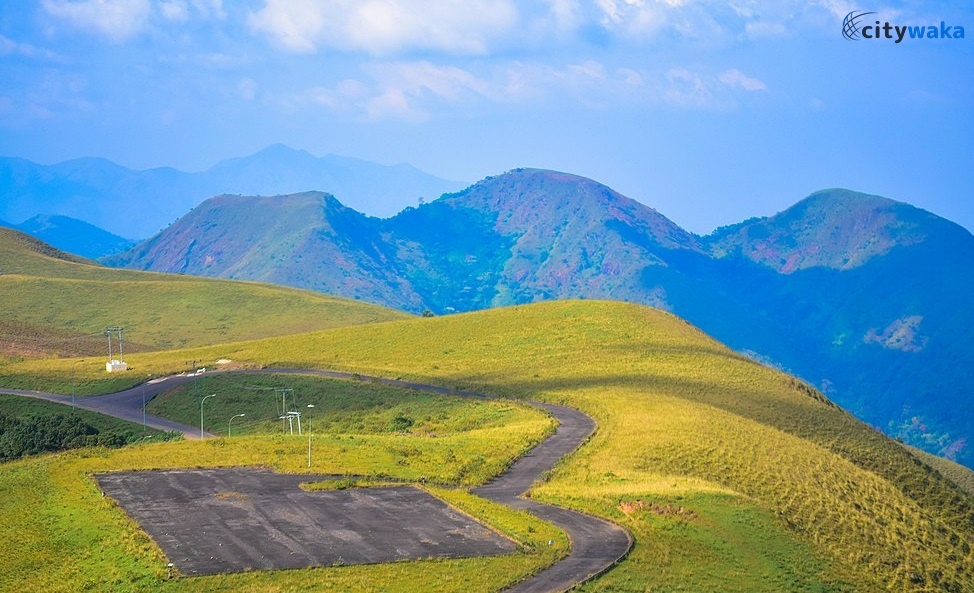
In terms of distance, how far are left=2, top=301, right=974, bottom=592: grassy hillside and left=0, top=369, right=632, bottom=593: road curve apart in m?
1.04

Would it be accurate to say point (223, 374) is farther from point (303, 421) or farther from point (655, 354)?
point (655, 354)

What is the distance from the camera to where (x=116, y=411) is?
96.8m

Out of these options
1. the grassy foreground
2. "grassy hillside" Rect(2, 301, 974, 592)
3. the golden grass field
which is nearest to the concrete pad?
the grassy foreground

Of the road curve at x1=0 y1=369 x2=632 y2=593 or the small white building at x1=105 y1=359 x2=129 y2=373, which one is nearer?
the road curve at x1=0 y1=369 x2=632 y2=593

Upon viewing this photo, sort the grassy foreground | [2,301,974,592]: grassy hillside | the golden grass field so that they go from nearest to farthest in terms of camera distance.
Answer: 1. the grassy foreground
2. the golden grass field
3. [2,301,974,592]: grassy hillside

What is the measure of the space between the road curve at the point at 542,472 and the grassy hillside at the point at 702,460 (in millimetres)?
1036

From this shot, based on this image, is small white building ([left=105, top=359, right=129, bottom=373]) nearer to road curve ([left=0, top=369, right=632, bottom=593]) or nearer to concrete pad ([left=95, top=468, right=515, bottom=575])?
road curve ([left=0, top=369, right=632, bottom=593])

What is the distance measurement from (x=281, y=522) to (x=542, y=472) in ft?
60.5

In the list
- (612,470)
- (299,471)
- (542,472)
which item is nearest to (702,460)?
A: (612,470)

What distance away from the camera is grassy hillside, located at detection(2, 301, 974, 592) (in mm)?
48812

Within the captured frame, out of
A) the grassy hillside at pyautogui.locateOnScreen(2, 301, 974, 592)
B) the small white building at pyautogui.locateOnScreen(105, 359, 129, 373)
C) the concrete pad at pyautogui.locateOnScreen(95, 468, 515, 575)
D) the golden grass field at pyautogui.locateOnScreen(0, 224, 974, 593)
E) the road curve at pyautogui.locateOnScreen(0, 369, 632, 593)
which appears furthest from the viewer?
Result: the small white building at pyautogui.locateOnScreen(105, 359, 129, 373)

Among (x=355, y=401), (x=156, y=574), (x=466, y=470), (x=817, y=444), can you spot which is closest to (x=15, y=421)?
(x=355, y=401)

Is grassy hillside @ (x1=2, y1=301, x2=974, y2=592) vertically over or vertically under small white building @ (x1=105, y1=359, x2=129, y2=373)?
under

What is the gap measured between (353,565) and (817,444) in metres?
45.8
